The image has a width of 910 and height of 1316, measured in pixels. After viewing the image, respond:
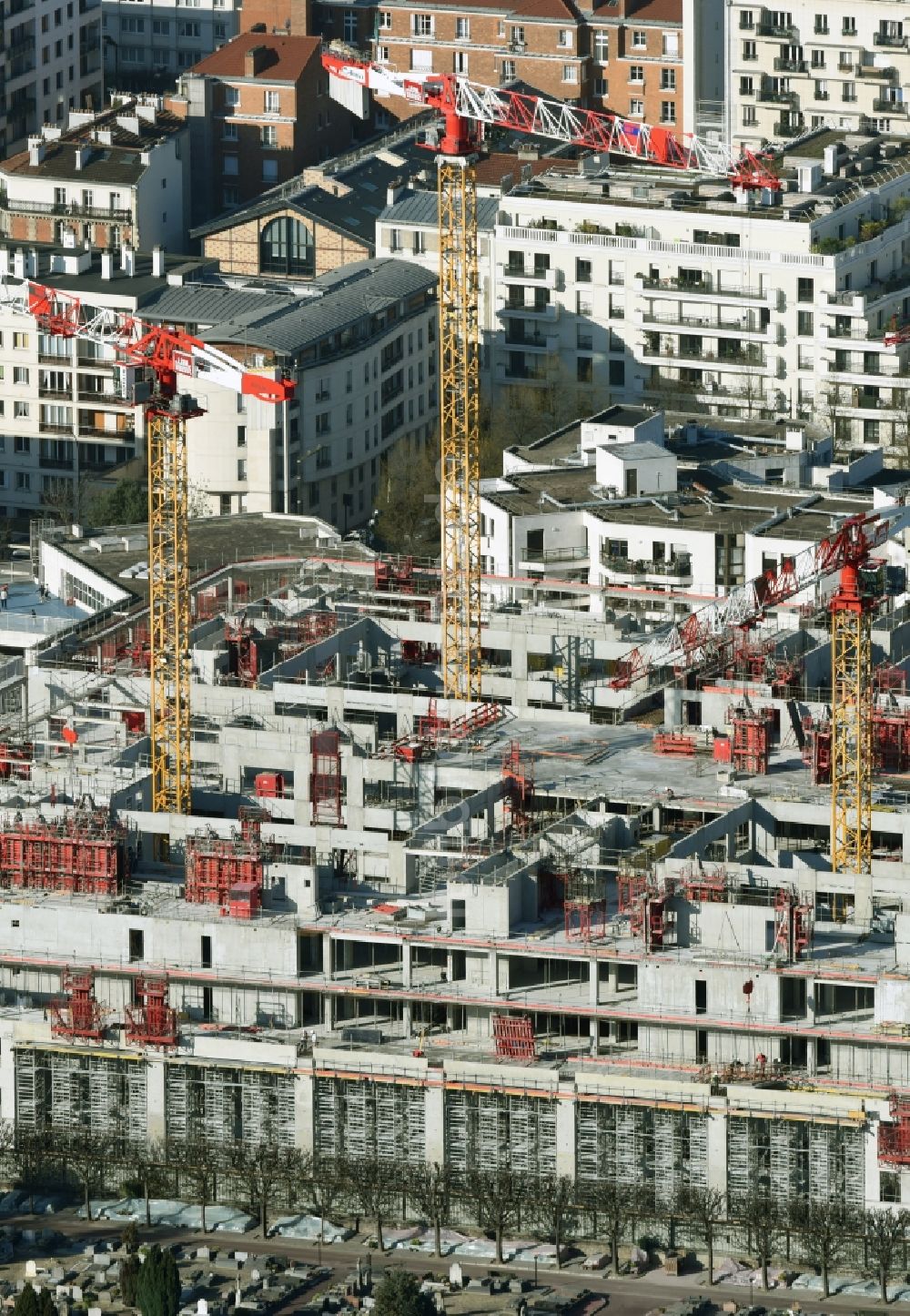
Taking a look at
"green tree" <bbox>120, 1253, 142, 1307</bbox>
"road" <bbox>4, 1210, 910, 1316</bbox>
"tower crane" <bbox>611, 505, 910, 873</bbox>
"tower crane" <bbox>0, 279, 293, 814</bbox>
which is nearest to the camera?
"green tree" <bbox>120, 1253, 142, 1307</bbox>

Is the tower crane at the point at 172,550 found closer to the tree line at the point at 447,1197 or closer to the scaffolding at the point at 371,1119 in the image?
the tree line at the point at 447,1197

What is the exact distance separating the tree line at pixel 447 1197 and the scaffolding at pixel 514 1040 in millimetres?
3704

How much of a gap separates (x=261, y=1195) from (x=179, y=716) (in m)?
21.7

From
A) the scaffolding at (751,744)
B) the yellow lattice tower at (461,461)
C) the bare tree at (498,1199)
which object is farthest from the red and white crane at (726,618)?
the bare tree at (498,1199)

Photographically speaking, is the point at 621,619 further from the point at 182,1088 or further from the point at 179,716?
the point at 182,1088

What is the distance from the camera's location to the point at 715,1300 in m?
150

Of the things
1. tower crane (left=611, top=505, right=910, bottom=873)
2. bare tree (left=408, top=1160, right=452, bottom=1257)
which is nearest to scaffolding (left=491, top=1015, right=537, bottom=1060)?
bare tree (left=408, top=1160, right=452, bottom=1257)

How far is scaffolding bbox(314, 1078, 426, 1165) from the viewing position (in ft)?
510

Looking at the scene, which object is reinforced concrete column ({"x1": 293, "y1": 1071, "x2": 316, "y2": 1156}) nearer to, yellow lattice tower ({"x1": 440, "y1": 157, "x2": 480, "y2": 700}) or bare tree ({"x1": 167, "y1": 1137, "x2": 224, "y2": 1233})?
bare tree ({"x1": 167, "y1": 1137, "x2": 224, "y2": 1233})

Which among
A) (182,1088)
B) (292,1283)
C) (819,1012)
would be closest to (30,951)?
(182,1088)

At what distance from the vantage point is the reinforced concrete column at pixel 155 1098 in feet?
519

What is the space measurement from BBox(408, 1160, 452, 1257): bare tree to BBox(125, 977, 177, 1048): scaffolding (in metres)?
9.61

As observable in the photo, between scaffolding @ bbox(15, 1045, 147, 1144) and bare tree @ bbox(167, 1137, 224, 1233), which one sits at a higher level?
scaffolding @ bbox(15, 1045, 147, 1144)

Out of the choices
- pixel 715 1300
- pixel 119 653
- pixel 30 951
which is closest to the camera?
pixel 715 1300
